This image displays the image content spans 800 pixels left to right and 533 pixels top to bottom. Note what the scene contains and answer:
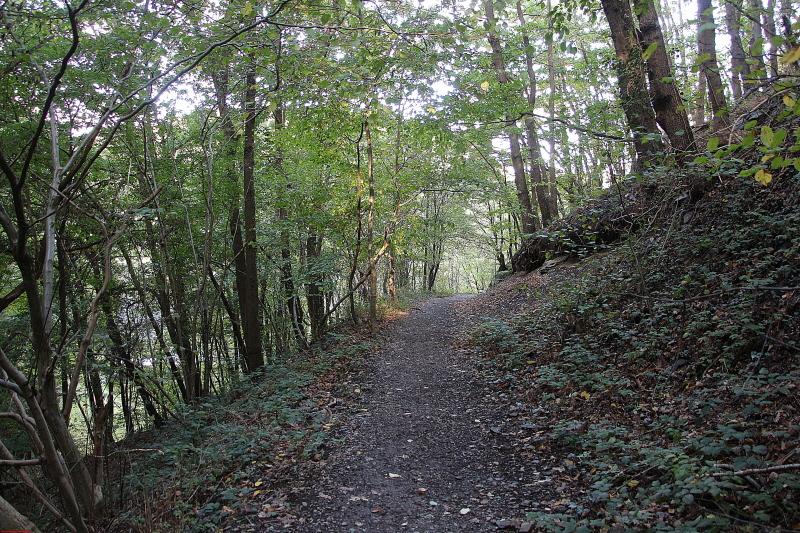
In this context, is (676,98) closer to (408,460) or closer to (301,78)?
(301,78)

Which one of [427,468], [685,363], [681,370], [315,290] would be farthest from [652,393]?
[315,290]

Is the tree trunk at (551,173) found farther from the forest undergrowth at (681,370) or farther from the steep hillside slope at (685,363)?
the forest undergrowth at (681,370)

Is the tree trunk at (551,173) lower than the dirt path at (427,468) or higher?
higher

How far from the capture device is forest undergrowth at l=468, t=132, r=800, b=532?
→ 2951 mm

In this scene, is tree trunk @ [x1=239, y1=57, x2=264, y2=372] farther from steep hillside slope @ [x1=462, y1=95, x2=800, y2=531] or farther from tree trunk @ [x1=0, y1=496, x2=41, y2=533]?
tree trunk @ [x1=0, y1=496, x2=41, y2=533]

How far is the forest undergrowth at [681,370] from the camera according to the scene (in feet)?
9.68

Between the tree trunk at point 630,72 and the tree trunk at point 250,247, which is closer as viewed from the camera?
the tree trunk at point 630,72

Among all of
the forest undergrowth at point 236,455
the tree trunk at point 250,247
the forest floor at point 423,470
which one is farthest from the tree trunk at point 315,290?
the forest floor at point 423,470

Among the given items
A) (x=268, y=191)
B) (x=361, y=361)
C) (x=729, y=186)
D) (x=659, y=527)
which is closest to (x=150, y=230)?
(x=268, y=191)

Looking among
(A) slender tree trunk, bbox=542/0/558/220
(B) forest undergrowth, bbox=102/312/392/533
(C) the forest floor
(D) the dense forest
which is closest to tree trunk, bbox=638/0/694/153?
(D) the dense forest

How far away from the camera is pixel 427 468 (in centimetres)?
447

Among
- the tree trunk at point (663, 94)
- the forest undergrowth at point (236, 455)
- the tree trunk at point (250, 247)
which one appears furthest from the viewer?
the tree trunk at point (250, 247)

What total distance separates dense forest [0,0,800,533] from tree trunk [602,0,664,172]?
0.13ft

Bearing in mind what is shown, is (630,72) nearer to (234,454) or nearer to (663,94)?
(663,94)
